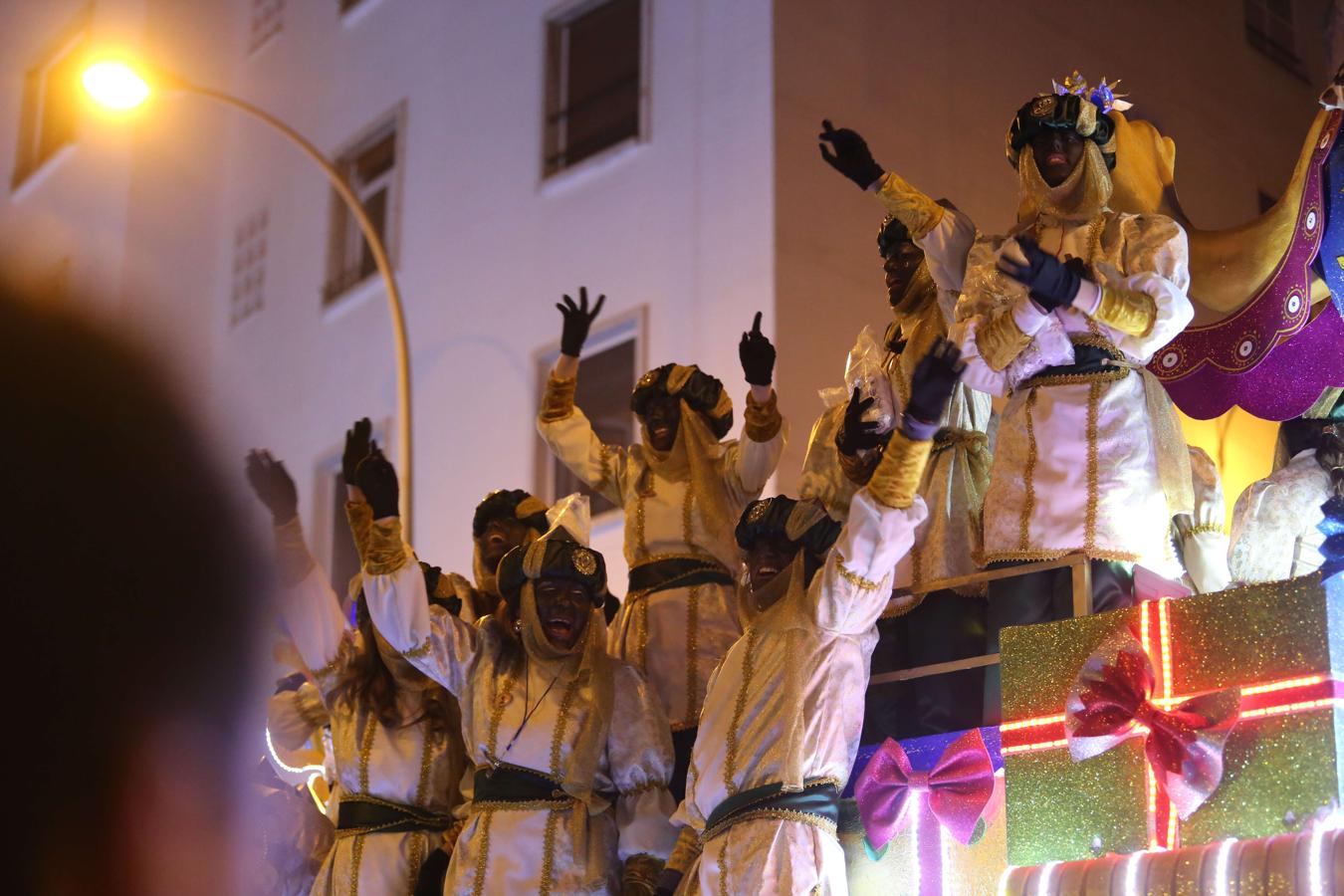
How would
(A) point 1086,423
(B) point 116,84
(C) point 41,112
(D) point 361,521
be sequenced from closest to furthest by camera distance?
1. (A) point 1086,423
2. (D) point 361,521
3. (B) point 116,84
4. (C) point 41,112

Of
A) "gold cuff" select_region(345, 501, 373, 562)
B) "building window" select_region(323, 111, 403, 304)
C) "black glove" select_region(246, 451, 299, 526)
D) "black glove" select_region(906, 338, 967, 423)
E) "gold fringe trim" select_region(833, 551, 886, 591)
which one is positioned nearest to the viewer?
"black glove" select_region(906, 338, 967, 423)

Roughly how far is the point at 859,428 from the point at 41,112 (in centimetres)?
1547

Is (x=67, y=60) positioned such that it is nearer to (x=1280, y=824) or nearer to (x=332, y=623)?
(x=332, y=623)

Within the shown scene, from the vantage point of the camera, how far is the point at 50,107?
61.7 ft

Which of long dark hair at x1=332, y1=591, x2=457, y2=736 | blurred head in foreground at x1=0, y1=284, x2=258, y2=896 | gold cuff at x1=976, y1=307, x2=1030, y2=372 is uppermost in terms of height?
gold cuff at x1=976, y1=307, x2=1030, y2=372

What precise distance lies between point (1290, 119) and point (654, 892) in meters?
9.69

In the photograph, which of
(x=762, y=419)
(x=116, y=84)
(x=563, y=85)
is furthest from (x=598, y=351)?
(x=762, y=419)

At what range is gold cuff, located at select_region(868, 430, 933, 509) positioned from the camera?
4.75 meters

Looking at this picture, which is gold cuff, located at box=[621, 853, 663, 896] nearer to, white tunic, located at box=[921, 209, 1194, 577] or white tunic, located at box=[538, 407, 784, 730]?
white tunic, located at box=[538, 407, 784, 730]

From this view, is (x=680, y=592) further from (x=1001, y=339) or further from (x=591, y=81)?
(x=591, y=81)

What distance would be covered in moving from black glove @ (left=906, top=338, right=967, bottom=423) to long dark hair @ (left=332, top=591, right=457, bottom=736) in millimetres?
2435

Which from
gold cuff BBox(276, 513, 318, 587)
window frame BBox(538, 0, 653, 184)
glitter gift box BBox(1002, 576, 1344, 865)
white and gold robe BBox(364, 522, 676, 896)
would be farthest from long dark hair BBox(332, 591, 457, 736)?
window frame BBox(538, 0, 653, 184)

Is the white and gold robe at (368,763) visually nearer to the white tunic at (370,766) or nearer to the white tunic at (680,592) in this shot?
the white tunic at (370,766)

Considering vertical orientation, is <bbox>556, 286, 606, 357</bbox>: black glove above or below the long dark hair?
above
